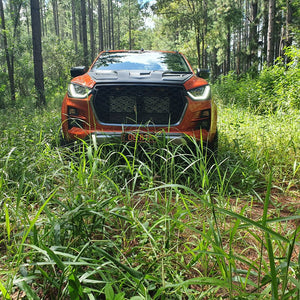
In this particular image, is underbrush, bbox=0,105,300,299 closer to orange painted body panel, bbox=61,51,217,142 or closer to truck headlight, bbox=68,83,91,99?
orange painted body panel, bbox=61,51,217,142

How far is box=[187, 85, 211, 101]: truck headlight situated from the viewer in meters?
2.76

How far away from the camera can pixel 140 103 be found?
2828mm

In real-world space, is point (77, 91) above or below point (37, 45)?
below

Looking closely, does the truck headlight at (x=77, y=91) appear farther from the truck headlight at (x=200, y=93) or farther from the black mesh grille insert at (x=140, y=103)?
the truck headlight at (x=200, y=93)

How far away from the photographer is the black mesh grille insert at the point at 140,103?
9.11ft

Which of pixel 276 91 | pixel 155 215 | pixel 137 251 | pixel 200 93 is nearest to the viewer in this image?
pixel 137 251

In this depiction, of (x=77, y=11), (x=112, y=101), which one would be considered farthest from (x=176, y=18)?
(x=77, y=11)

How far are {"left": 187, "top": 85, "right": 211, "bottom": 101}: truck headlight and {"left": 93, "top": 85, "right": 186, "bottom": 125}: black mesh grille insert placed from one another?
113 millimetres

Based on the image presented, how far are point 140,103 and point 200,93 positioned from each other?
0.68 meters

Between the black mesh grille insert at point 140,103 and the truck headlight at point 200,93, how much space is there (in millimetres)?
113

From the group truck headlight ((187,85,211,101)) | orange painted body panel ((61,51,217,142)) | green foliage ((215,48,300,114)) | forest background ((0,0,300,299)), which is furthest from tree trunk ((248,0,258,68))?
orange painted body panel ((61,51,217,142))

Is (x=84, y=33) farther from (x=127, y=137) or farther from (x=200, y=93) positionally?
(x=127, y=137)

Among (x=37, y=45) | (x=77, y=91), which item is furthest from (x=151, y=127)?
(x=37, y=45)

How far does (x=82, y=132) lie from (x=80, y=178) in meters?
1.01
